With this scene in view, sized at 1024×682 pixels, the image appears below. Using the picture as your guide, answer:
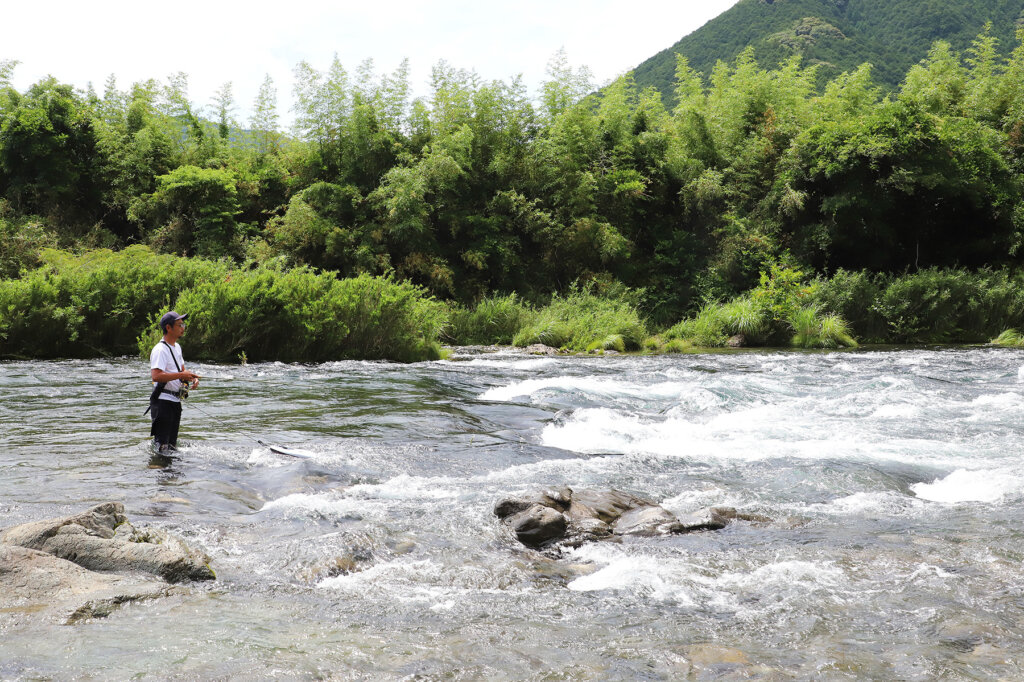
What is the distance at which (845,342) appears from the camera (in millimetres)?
19766

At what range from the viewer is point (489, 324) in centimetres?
2125

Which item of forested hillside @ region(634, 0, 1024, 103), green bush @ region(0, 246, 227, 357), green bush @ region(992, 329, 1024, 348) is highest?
forested hillside @ region(634, 0, 1024, 103)

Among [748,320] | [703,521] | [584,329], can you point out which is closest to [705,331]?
[748,320]

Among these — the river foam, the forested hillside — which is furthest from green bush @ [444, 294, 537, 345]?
the forested hillside

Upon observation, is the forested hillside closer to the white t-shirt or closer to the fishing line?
the fishing line

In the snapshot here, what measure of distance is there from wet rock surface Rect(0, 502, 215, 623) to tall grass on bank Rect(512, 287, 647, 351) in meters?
16.0

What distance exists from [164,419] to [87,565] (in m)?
3.21

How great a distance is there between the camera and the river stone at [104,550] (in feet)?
12.7

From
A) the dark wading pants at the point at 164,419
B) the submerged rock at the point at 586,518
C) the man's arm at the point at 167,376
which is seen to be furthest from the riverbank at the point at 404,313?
the submerged rock at the point at 586,518

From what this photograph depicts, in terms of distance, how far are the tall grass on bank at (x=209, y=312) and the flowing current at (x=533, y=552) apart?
3519 millimetres

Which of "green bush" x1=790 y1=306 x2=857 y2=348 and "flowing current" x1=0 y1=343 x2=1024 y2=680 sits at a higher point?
"green bush" x1=790 y1=306 x2=857 y2=348

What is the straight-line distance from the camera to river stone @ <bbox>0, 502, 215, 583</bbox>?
387cm

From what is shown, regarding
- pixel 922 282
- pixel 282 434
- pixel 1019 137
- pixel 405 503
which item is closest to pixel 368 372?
pixel 282 434

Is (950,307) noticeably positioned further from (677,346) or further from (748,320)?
(677,346)
